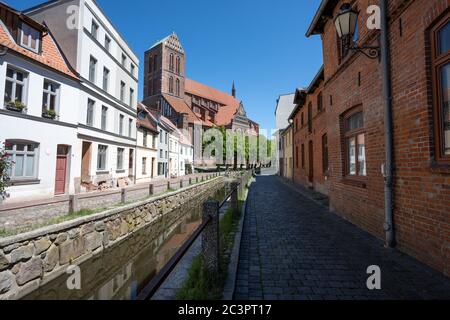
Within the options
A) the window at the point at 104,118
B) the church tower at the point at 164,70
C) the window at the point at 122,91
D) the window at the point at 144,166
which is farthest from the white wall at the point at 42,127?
the church tower at the point at 164,70

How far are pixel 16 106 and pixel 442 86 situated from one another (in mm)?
14278

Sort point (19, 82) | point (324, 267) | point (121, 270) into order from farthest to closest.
Result: point (19, 82) < point (121, 270) < point (324, 267)

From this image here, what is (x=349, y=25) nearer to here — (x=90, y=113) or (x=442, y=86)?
(x=442, y=86)

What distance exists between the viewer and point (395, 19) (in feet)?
15.0

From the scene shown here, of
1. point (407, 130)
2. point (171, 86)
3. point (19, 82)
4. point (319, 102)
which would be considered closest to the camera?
point (407, 130)

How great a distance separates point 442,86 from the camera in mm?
3604

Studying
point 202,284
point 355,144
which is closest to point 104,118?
point 355,144

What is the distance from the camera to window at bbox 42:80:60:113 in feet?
39.6

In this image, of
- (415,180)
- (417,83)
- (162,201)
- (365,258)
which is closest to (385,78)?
(417,83)

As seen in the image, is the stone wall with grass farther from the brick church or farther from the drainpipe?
the brick church

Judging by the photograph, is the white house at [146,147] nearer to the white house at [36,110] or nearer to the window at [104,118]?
the window at [104,118]

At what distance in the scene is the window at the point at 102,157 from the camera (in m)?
16.4

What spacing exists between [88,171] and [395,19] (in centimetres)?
1623
